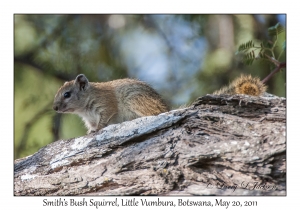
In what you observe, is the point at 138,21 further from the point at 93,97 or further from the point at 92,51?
the point at 93,97

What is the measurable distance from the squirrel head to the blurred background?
46 cm

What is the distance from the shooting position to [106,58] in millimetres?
6137

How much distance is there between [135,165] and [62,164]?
79cm

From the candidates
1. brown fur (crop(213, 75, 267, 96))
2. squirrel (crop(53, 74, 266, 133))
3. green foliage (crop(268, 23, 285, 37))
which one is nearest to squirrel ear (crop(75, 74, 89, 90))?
squirrel (crop(53, 74, 266, 133))

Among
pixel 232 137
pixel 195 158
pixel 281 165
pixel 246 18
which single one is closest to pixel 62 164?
pixel 195 158

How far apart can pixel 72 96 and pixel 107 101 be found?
473 millimetres

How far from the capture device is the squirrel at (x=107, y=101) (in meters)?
4.84

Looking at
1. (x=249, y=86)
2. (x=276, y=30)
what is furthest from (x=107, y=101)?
(x=276, y=30)

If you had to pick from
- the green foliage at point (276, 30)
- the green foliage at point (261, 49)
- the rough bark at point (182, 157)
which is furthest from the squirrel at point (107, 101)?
the green foliage at point (276, 30)

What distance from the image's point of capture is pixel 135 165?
11.7 ft

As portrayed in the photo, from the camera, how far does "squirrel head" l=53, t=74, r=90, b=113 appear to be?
508cm

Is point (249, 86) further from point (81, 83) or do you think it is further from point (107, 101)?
point (81, 83)

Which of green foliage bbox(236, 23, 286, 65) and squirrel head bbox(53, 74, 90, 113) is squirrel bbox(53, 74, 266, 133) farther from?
green foliage bbox(236, 23, 286, 65)

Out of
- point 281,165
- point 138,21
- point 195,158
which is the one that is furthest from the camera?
point 138,21
